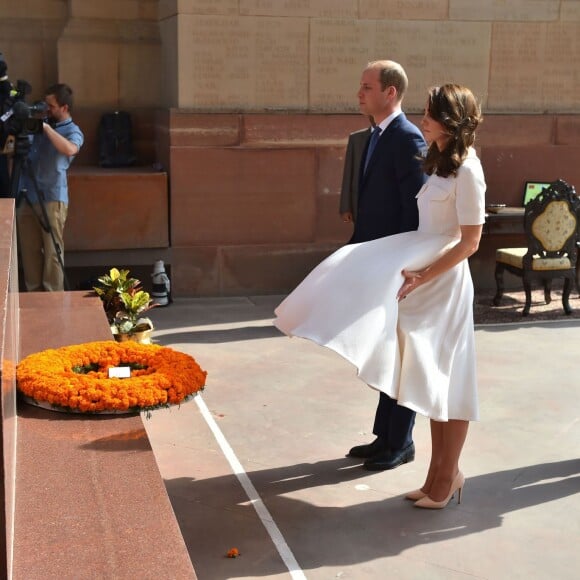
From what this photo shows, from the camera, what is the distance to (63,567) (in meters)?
2.97

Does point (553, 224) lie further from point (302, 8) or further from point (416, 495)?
point (416, 495)

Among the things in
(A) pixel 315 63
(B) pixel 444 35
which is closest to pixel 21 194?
(A) pixel 315 63

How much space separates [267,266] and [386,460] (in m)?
5.28

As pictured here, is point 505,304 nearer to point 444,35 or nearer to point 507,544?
point 444,35

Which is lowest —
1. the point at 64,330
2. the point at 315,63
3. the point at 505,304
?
the point at 505,304

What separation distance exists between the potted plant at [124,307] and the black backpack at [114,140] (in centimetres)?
356

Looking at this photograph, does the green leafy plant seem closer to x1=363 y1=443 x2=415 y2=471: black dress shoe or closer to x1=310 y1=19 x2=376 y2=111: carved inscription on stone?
x1=363 y1=443 x2=415 y2=471: black dress shoe

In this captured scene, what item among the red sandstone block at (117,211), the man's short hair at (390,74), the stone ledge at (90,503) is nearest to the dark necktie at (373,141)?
the man's short hair at (390,74)

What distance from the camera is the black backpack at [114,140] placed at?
35.3ft

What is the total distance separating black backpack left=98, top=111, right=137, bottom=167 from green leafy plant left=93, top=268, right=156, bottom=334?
11.9 ft

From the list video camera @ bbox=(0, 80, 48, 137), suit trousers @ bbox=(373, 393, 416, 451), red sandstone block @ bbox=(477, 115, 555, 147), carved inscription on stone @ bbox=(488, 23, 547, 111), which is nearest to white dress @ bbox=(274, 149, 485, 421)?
suit trousers @ bbox=(373, 393, 416, 451)

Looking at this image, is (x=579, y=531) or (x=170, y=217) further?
(x=170, y=217)

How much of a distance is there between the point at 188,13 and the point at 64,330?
492cm

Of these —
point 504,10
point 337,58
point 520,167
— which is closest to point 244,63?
point 337,58
